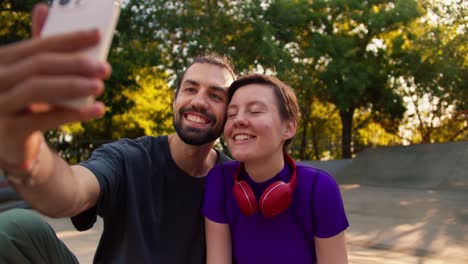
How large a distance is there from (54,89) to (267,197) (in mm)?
1394

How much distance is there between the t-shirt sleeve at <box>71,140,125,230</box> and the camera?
7.13 ft

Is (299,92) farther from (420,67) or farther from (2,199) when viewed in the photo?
(2,199)

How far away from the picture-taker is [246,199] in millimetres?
2182

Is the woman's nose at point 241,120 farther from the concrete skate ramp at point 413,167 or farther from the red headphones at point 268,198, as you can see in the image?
the concrete skate ramp at point 413,167

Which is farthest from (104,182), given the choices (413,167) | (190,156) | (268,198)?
(413,167)

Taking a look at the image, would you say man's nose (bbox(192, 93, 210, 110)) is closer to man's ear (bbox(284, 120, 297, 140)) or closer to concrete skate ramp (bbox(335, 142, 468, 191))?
man's ear (bbox(284, 120, 297, 140))

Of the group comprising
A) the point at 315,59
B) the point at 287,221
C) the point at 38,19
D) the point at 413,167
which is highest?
the point at 315,59

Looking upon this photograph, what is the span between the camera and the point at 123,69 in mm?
13852

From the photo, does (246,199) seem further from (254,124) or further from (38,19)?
(38,19)

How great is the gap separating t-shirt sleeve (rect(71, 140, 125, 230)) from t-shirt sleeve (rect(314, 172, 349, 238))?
0.94 m

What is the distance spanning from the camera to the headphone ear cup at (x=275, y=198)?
7.05 ft

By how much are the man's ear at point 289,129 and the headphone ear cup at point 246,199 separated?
0.34 meters

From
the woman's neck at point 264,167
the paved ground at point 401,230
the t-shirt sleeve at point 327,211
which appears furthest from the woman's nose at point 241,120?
the paved ground at point 401,230

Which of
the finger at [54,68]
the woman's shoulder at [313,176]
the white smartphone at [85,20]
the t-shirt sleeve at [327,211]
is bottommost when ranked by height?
the t-shirt sleeve at [327,211]
